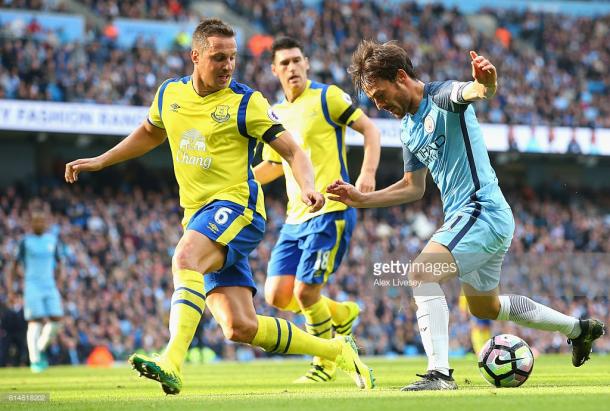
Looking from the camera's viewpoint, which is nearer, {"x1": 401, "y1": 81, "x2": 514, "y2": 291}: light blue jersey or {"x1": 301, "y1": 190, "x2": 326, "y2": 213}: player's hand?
{"x1": 301, "y1": 190, "x2": 326, "y2": 213}: player's hand

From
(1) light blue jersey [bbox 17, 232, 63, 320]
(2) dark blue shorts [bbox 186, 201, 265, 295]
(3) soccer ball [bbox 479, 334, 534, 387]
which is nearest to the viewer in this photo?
(2) dark blue shorts [bbox 186, 201, 265, 295]

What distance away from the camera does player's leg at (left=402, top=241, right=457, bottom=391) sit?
6156mm

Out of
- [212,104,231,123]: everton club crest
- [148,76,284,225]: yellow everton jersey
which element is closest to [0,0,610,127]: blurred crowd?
[148,76,284,225]: yellow everton jersey

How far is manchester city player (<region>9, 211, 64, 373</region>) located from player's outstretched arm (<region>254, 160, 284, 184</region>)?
5029 millimetres

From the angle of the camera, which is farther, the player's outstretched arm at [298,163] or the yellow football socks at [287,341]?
the yellow football socks at [287,341]

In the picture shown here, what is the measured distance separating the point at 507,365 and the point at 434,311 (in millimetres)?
1033

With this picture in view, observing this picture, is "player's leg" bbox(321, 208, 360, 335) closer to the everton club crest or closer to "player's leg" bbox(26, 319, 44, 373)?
the everton club crest

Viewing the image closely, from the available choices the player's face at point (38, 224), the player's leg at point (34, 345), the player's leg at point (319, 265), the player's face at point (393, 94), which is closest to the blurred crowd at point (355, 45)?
the player's face at point (38, 224)

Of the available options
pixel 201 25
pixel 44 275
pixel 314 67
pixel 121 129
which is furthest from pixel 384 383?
Result: pixel 314 67

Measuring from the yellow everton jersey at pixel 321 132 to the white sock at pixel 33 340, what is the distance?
5.19 m

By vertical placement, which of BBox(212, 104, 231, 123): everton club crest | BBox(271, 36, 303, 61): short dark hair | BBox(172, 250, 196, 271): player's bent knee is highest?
BBox(271, 36, 303, 61): short dark hair

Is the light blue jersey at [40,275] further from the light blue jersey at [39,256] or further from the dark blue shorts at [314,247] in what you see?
the dark blue shorts at [314,247]

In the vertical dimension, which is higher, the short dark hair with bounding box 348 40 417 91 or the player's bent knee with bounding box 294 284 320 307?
the short dark hair with bounding box 348 40 417 91

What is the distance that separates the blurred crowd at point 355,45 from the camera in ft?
75.4
